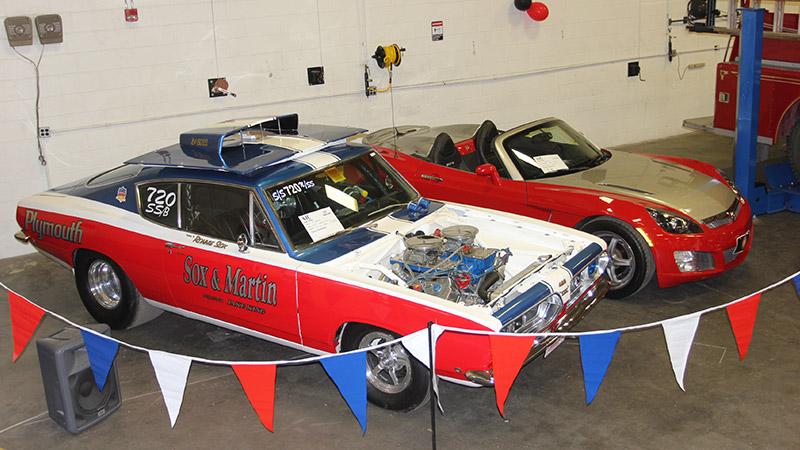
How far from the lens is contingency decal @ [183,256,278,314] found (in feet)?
19.9

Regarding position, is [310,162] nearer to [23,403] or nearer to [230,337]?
[230,337]

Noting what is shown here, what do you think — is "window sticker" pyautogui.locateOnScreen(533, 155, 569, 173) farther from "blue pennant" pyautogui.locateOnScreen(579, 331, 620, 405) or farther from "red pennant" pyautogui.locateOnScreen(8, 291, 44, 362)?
"red pennant" pyautogui.locateOnScreen(8, 291, 44, 362)

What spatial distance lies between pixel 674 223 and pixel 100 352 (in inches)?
177

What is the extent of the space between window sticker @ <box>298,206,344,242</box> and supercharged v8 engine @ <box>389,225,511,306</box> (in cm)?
51

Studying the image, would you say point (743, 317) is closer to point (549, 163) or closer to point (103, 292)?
point (549, 163)

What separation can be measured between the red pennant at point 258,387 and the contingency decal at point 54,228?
2676mm

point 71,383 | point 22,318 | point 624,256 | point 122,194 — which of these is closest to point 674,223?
point 624,256

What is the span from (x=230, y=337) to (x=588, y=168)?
3.55 meters

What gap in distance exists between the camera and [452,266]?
19.2 feet

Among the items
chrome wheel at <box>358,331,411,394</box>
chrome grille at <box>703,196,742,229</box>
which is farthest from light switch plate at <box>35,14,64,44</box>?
chrome grille at <box>703,196,742,229</box>

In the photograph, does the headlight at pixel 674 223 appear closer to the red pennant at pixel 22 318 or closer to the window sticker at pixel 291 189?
the window sticker at pixel 291 189

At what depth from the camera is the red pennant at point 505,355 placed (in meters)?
5.04

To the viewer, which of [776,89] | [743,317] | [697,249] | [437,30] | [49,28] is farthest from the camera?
[437,30]

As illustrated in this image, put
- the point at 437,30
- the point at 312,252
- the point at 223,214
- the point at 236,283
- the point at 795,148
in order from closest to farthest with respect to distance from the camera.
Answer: the point at 312,252 < the point at 236,283 < the point at 223,214 < the point at 795,148 < the point at 437,30
